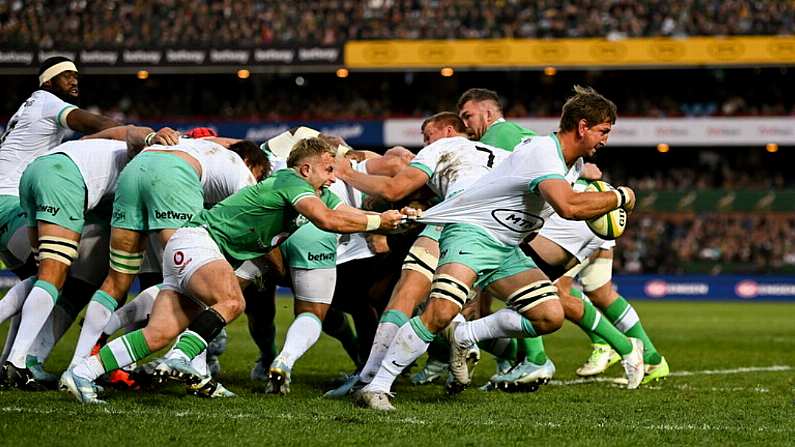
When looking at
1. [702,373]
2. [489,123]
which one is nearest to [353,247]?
[489,123]

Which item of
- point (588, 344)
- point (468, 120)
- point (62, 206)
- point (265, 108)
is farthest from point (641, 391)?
point (265, 108)

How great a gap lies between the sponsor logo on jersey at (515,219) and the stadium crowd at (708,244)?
85.4ft

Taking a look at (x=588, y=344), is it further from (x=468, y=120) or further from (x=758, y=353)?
(x=468, y=120)

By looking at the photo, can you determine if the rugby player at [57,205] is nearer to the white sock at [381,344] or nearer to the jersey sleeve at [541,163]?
the white sock at [381,344]

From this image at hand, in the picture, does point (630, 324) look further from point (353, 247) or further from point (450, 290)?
point (450, 290)

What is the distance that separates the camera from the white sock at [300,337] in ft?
25.1

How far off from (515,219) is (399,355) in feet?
3.87

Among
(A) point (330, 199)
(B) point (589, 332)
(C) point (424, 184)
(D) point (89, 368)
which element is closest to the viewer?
(D) point (89, 368)

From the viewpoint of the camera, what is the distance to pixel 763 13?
117 ft

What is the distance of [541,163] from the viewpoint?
22.6ft

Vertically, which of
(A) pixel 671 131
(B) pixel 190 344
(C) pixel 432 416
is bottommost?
(A) pixel 671 131

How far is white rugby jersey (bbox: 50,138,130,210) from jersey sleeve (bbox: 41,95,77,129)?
1.36ft

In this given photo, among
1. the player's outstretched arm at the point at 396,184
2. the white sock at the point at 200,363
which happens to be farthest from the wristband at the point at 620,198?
the white sock at the point at 200,363

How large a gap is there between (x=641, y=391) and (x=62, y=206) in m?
4.59
